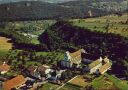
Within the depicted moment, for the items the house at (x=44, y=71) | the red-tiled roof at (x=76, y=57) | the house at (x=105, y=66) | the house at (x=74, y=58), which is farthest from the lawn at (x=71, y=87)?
the red-tiled roof at (x=76, y=57)

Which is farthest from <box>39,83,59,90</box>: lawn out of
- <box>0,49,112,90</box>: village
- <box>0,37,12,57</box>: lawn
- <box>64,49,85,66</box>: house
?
<box>0,37,12,57</box>: lawn

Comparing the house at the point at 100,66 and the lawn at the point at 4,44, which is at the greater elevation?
the house at the point at 100,66

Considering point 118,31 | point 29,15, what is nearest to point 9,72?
point 118,31

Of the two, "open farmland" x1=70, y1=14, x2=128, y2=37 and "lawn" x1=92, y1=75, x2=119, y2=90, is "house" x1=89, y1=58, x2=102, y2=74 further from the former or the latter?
"open farmland" x1=70, y1=14, x2=128, y2=37

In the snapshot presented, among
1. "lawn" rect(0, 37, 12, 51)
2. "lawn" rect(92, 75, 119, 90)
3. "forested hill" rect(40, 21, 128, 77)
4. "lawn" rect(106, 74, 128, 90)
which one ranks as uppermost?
"forested hill" rect(40, 21, 128, 77)

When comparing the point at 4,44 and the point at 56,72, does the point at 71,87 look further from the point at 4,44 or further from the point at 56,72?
the point at 4,44

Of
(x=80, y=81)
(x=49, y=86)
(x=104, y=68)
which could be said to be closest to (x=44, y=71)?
(x=49, y=86)

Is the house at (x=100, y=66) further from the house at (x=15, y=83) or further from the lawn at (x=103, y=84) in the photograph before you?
the house at (x=15, y=83)

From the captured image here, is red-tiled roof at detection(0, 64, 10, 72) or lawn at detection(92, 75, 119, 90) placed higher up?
red-tiled roof at detection(0, 64, 10, 72)
